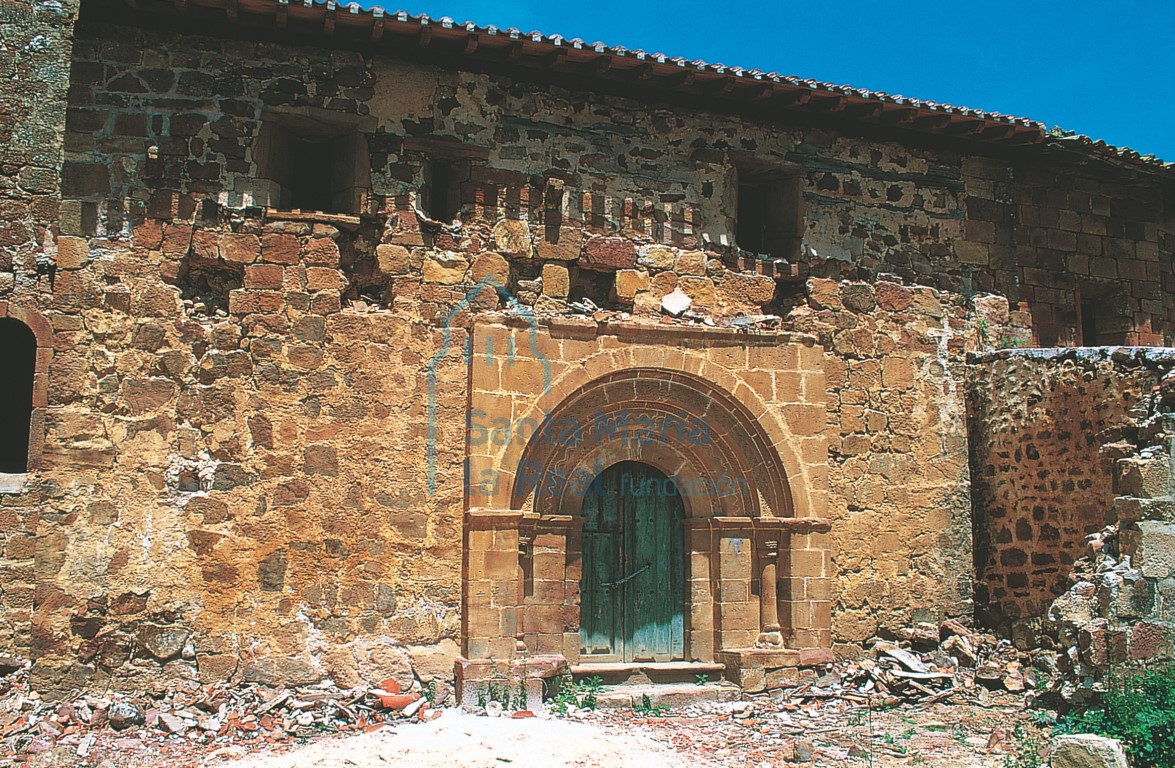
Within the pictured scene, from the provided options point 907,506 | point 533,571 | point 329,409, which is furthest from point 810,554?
point 329,409

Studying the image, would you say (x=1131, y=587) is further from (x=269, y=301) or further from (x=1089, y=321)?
(x=269, y=301)

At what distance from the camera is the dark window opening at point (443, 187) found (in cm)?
862

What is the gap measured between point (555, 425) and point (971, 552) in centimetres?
414

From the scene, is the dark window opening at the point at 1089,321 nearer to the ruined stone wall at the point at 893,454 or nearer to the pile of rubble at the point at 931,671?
the ruined stone wall at the point at 893,454

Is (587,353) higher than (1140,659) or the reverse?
higher

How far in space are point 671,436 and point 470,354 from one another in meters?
1.93

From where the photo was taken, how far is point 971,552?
976 centimetres

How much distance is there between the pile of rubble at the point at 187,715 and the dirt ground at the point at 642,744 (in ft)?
0.30

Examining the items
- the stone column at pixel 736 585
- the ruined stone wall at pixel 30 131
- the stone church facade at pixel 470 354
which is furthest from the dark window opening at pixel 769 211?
the ruined stone wall at pixel 30 131

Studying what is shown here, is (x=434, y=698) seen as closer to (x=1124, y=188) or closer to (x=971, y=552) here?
(x=971, y=552)

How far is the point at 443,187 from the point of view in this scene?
29.0 ft

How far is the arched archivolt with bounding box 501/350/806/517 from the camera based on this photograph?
868cm

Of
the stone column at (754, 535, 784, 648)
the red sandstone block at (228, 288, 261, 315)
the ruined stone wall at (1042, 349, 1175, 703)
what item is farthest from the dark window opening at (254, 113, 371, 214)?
the ruined stone wall at (1042, 349, 1175, 703)

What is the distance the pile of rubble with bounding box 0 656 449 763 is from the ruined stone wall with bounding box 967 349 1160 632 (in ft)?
17.2
